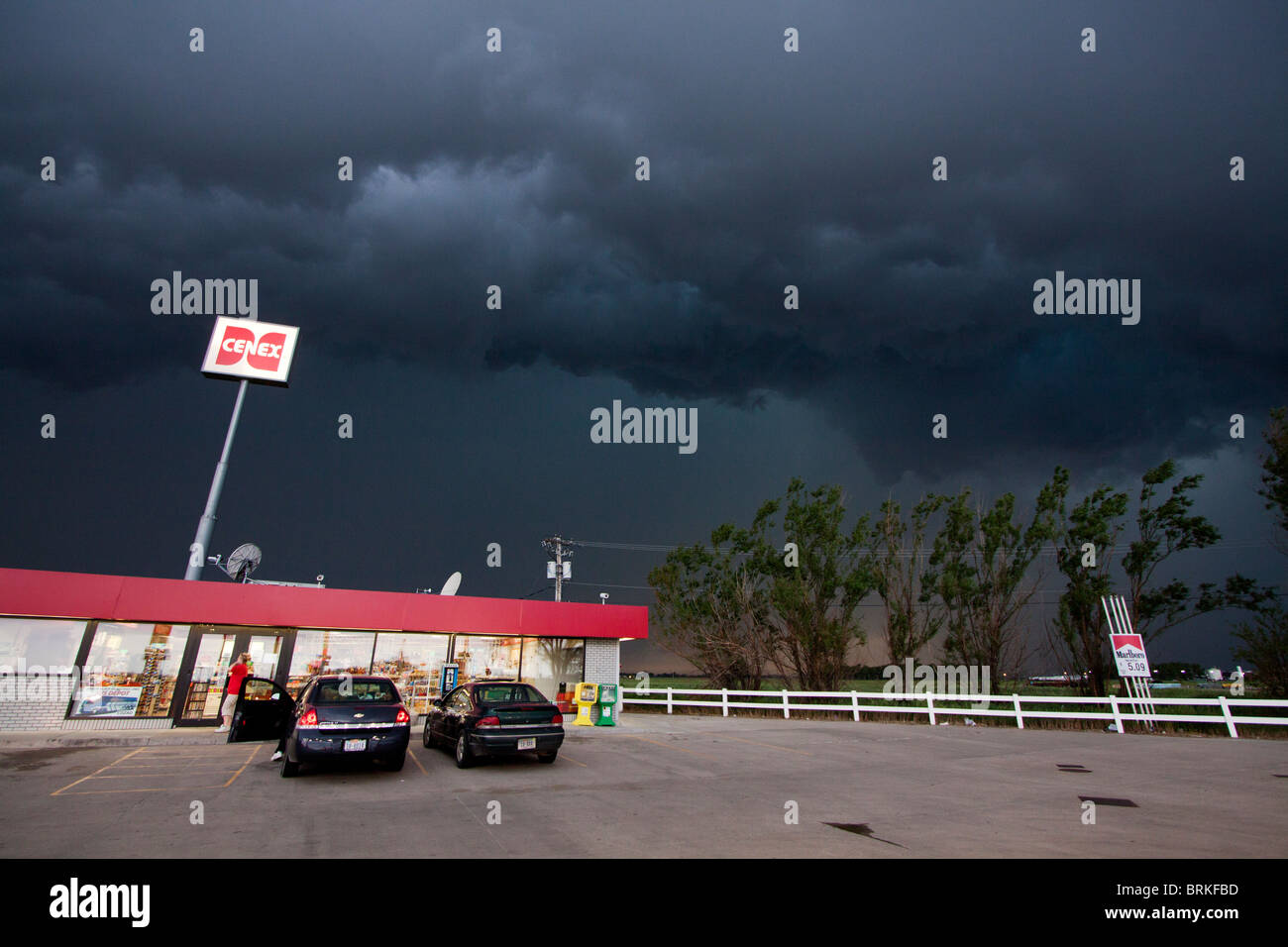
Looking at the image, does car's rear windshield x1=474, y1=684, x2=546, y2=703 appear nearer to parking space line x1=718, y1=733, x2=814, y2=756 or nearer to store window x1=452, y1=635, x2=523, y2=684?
parking space line x1=718, y1=733, x2=814, y2=756

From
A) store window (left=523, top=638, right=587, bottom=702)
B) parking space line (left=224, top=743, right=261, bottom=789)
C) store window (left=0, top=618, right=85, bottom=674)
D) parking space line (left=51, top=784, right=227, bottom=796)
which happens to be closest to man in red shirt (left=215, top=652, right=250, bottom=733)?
parking space line (left=224, top=743, right=261, bottom=789)

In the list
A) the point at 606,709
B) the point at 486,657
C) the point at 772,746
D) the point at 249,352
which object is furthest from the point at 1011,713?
the point at 249,352

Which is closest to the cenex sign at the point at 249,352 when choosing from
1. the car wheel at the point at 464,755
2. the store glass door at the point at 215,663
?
the store glass door at the point at 215,663

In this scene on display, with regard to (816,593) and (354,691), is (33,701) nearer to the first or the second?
(354,691)

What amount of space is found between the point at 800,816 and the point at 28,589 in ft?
61.7

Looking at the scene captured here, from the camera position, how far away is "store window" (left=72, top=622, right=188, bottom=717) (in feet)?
56.6

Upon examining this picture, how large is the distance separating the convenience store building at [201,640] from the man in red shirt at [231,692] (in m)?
0.59

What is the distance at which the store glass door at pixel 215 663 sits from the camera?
18.2 metres

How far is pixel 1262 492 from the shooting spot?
22.5 meters

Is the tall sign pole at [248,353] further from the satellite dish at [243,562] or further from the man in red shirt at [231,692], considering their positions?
the man in red shirt at [231,692]

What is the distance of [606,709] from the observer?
20734 mm

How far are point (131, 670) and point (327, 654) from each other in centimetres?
→ 472
